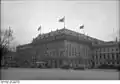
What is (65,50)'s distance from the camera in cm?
1554

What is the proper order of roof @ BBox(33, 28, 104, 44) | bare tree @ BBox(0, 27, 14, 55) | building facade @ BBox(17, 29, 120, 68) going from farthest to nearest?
roof @ BBox(33, 28, 104, 44)
building facade @ BBox(17, 29, 120, 68)
bare tree @ BBox(0, 27, 14, 55)

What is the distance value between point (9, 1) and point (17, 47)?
459 centimetres

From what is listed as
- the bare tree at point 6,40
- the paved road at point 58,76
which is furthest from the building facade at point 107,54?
the bare tree at point 6,40

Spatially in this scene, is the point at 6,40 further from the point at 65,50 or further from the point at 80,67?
the point at 80,67

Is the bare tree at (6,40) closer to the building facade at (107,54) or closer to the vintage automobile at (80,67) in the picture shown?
the vintage automobile at (80,67)

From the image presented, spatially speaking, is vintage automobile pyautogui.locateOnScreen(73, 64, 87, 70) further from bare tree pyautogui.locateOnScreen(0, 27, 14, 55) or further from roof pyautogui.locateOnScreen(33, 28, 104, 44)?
bare tree pyautogui.locateOnScreen(0, 27, 14, 55)

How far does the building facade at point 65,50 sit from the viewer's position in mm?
15016

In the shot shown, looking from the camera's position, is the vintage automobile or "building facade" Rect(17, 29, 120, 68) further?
the vintage automobile

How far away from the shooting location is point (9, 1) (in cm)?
1281

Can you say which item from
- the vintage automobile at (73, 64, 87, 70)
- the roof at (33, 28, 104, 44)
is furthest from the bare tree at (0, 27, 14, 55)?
the vintage automobile at (73, 64, 87, 70)

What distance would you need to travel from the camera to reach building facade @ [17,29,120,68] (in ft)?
49.3

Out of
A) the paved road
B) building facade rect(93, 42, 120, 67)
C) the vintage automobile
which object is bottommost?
the paved road

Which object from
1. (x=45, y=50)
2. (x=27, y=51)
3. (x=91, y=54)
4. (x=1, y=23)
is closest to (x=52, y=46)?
(x=45, y=50)

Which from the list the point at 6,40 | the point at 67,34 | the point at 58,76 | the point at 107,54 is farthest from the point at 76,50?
the point at 6,40
